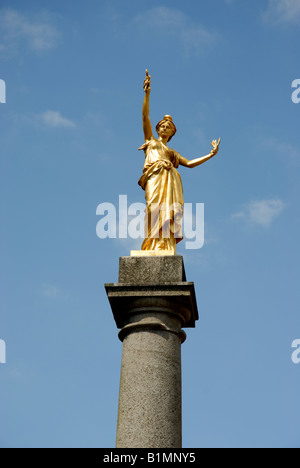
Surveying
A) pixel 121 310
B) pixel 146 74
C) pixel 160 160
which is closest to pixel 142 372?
pixel 121 310

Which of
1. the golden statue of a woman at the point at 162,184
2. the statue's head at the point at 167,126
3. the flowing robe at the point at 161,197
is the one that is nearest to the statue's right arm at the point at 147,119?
the golden statue of a woman at the point at 162,184

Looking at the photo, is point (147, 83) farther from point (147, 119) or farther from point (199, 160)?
point (199, 160)

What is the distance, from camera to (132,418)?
1055cm

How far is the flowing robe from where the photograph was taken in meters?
12.8

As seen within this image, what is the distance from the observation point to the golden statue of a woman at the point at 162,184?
506 inches

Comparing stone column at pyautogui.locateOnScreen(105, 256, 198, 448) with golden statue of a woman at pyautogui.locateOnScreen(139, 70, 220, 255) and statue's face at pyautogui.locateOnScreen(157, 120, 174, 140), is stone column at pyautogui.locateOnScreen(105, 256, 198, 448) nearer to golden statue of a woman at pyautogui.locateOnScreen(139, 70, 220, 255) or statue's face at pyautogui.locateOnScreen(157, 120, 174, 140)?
golden statue of a woman at pyautogui.locateOnScreen(139, 70, 220, 255)

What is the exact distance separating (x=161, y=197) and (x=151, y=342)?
3268mm

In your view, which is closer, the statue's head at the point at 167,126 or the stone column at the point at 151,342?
the stone column at the point at 151,342

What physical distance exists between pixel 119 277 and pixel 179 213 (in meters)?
2.13

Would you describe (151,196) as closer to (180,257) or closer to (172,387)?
(180,257)

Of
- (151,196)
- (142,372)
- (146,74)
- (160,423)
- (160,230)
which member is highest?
(146,74)

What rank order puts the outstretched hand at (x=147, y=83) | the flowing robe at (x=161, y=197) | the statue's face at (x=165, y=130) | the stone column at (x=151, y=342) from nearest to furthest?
1. the stone column at (x=151, y=342)
2. the flowing robe at (x=161, y=197)
3. the outstretched hand at (x=147, y=83)
4. the statue's face at (x=165, y=130)

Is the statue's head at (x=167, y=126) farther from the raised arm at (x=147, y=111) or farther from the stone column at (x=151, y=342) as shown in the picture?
the stone column at (x=151, y=342)

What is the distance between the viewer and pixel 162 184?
44.1ft
